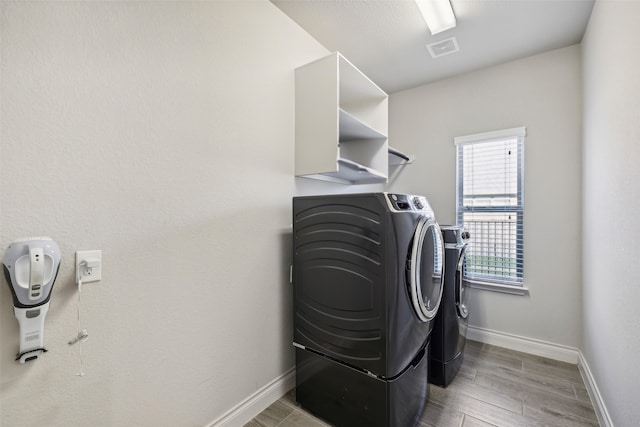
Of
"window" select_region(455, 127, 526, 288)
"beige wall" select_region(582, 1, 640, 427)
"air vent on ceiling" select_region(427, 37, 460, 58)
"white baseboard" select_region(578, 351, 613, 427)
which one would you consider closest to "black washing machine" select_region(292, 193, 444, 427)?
"beige wall" select_region(582, 1, 640, 427)

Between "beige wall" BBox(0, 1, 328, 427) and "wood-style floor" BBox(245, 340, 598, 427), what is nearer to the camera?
"beige wall" BBox(0, 1, 328, 427)

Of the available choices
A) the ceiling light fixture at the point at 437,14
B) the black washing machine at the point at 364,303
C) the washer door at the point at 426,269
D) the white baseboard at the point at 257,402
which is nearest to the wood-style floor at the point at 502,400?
the white baseboard at the point at 257,402

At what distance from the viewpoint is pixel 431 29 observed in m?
2.04

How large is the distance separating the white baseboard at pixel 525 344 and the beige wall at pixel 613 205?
1.11 feet

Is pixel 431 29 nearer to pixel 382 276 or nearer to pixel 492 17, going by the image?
pixel 492 17

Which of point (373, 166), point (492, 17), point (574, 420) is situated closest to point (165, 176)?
point (373, 166)

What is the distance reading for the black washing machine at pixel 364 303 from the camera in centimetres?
138

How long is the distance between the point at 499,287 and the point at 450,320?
3.26 feet

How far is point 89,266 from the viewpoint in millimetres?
1017

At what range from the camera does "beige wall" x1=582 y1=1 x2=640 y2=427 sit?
1196 millimetres

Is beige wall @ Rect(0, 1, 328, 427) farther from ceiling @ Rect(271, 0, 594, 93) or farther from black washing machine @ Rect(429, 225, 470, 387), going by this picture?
black washing machine @ Rect(429, 225, 470, 387)

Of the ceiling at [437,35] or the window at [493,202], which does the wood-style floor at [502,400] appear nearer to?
the window at [493,202]

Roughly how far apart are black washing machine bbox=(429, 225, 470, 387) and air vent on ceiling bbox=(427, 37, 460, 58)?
1.53 metres

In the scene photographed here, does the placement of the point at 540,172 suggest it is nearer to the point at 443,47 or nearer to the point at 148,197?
the point at 443,47
